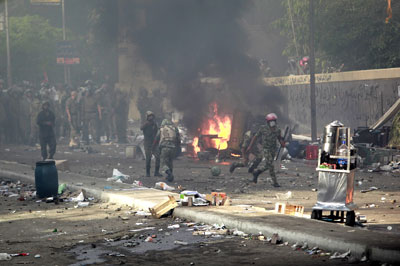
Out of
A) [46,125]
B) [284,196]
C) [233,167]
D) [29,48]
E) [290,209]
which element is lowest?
[284,196]

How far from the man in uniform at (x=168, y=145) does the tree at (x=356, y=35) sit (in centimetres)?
1785

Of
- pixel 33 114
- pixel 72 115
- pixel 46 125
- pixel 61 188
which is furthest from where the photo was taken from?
pixel 72 115

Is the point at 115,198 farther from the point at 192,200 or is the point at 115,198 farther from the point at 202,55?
the point at 202,55

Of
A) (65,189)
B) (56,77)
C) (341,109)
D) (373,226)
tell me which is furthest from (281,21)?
(373,226)

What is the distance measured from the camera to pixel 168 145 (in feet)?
54.3

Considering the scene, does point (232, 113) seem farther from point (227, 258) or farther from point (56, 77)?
point (56, 77)

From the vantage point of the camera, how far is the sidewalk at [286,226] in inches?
298

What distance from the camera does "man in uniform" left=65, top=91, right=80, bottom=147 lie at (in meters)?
27.7

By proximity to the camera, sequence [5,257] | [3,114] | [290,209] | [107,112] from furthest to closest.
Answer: [107,112] → [3,114] → [290,209] → [5,257]

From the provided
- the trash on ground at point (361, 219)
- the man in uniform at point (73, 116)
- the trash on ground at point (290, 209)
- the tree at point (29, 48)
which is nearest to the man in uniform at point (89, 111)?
the man in uniform at point (73, 116)

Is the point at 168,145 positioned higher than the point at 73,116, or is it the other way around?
the point at 73,116

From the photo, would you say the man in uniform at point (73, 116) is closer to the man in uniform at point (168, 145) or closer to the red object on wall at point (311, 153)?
the red object on wall at point (311, 153)

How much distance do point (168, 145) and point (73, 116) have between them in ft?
38.8

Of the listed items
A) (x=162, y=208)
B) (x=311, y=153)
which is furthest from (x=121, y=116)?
(x=162, y=208)
